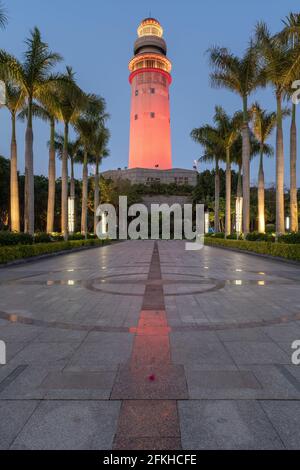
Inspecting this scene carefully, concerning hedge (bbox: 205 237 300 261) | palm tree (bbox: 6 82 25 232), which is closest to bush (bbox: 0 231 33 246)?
palm tree (bbox: 6 82 25 232)

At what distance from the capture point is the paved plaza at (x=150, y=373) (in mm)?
2820

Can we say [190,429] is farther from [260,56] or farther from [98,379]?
[260,56]

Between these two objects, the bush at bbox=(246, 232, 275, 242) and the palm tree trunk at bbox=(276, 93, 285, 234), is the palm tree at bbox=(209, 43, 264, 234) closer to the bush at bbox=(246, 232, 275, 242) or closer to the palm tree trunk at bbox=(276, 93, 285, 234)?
the bush at bbox=(246, 232, 275, 242)

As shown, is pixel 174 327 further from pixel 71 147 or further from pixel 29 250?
pixel 71 147

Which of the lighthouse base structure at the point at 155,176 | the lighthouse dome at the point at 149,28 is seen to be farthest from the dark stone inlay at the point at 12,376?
the lighthouse dome at the point at 149,28

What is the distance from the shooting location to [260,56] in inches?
852

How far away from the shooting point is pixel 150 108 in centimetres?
8469

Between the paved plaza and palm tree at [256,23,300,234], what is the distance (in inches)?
529

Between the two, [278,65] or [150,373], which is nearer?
[150,373]

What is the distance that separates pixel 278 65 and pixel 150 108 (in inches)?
2705

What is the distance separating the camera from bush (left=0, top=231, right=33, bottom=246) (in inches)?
706

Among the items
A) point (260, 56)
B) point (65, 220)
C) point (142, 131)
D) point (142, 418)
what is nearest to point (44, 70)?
point (65, 220)

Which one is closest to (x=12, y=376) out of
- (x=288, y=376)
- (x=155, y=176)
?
(x=288, y=376)
